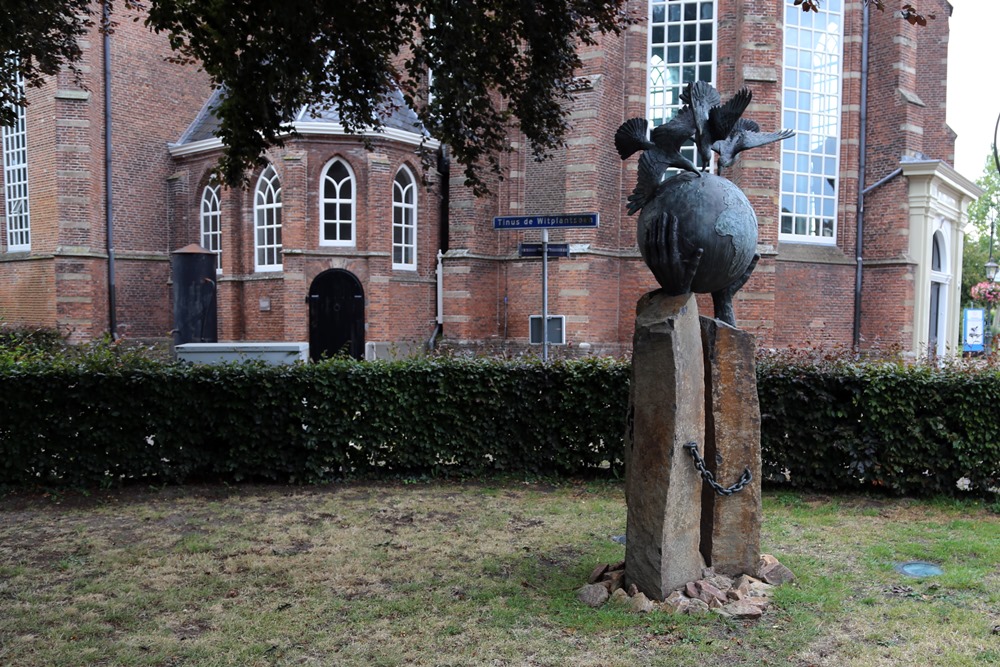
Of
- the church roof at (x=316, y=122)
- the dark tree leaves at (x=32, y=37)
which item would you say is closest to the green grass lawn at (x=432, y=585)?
the dark tree leaves at (x=32, y=37)

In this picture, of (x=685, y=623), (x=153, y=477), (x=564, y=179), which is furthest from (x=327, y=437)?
(x=564, y=179)

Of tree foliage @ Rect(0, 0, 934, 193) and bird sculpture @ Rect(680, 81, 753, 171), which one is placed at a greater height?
tree foliage @ Rect(0, 0, 934, 193)

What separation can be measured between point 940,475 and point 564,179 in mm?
12559

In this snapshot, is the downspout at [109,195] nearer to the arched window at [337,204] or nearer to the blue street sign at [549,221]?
the arched window at [337,204]

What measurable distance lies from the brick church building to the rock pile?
1275cm

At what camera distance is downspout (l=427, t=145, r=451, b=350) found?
799 inches

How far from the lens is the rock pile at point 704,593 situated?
4.59 meters

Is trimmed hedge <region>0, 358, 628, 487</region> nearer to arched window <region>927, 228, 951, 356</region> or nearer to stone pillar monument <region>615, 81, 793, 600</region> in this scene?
stone pillar monument <region>615, 81, 793, 600</region>

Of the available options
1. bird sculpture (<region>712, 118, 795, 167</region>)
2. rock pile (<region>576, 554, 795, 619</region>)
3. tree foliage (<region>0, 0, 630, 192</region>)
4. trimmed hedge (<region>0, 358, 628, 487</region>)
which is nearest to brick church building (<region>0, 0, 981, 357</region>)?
trimmed hedge (<region>0, 358, 628, 487</region>)

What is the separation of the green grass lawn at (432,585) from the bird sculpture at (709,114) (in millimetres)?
3144

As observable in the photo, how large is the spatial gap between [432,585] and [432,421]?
3.29 meters

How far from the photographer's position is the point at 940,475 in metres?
7.40

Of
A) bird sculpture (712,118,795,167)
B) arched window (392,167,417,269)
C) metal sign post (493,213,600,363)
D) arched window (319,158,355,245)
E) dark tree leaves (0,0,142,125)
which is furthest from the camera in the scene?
arched window (392,167,417,269)

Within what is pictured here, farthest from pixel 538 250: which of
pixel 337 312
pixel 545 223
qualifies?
pixel 337 312
